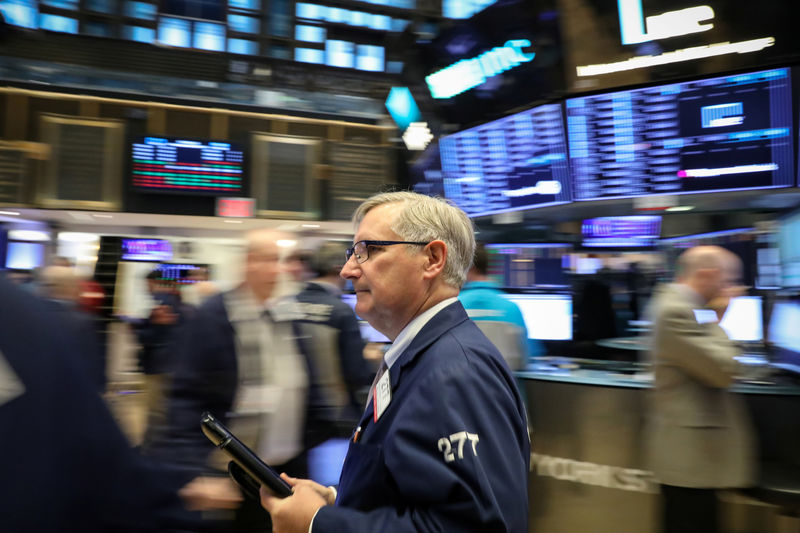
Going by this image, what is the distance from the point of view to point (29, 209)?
7645 mm

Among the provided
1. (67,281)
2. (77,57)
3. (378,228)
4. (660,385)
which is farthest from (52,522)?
(77,57)

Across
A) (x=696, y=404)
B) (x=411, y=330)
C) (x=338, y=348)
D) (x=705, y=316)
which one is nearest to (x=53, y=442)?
(x=411, y=330)

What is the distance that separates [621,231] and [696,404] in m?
2.12

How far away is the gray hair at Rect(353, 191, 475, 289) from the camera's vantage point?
49.6 inches

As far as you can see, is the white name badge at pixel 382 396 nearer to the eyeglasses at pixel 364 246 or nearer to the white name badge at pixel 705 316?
the eyeglasses at pixel 364 246

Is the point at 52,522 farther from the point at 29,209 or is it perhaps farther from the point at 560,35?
the point at 29,209

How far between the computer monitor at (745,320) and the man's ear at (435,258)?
10.6 feet

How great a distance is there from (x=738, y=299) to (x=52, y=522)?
410 centimetres

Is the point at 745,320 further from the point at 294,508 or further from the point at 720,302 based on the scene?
the point at 294,508

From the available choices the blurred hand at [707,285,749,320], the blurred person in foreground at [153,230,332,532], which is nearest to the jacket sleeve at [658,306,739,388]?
the blurred hand at [707,285,749,320]

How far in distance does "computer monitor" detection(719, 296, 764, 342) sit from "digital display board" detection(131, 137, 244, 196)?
21.6ft

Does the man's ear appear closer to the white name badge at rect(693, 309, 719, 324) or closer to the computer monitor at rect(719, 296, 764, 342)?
the white name badge at rect(693, 309, 719, 324)

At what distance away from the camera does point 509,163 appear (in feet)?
13.3

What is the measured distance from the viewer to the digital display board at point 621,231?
4426mm
